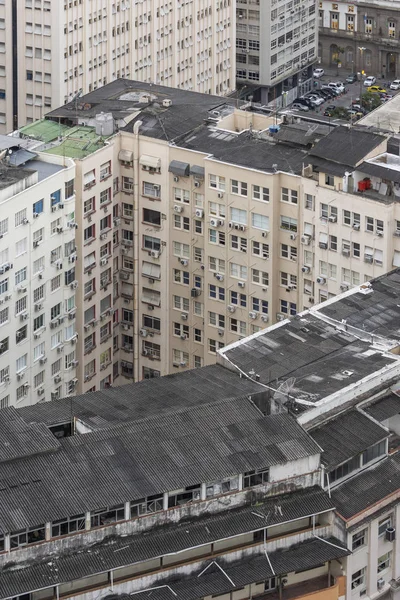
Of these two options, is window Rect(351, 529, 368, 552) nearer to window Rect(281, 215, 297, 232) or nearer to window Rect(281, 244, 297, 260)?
window Rect(281, 244, 297, 260)

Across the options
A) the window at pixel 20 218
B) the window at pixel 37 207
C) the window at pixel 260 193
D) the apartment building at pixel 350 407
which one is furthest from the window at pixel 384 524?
the window at pixel 37 207

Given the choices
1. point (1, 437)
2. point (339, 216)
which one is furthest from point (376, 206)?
point (1, 437)

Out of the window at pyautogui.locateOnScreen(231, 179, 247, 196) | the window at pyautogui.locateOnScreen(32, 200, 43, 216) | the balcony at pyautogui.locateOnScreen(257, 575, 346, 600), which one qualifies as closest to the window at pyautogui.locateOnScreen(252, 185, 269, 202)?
the window at pyautogui.locateOnScreen(231, 179, 247, 196)

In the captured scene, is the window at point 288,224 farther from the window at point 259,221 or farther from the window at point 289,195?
the window at point 289,195

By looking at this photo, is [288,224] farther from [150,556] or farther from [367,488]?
[150,556]

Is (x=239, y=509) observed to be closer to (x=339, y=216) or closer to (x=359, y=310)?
(x=359, y=310)

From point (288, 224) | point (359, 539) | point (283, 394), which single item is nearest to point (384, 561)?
point (359, 539)

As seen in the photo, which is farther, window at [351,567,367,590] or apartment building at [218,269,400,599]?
window at [351,567,367,590]
